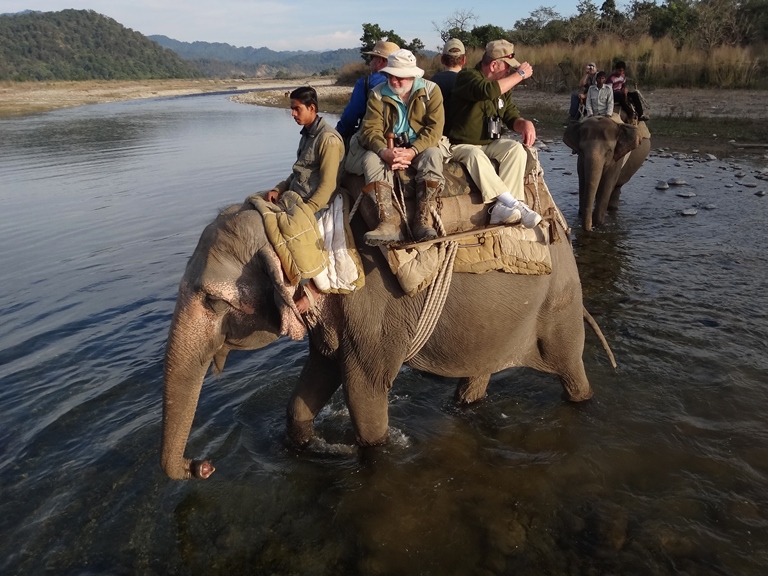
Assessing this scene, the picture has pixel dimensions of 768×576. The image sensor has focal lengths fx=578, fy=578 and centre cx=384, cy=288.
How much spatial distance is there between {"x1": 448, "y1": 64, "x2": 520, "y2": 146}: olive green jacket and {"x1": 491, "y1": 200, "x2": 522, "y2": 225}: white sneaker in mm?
682

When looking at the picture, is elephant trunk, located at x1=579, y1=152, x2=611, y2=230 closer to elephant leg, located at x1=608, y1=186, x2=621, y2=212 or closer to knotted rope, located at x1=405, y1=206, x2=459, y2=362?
elephant leg, located at x1=608, y1=186, x2=621, y2=212

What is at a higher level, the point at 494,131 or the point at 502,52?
the point at 502,52

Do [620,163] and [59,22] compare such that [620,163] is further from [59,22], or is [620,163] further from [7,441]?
[59,22]

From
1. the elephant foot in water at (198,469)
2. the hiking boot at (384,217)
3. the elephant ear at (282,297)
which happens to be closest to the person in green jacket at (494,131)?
the hiking boot at (384,217)

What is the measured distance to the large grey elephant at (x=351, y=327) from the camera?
3258mm

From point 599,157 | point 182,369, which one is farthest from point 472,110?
point 599,157

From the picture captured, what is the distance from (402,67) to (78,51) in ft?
530

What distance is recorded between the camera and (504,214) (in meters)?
3.78

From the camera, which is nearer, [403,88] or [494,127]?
[403,88]

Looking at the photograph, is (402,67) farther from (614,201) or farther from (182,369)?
(614,201)

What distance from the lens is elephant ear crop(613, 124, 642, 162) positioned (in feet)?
32.3

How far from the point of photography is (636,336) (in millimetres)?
6270

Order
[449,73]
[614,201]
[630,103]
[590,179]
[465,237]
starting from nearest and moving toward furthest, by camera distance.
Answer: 1. [465,237]
2. [449,73]
3. [590,179]
4. [614,201]
5. [630,103]

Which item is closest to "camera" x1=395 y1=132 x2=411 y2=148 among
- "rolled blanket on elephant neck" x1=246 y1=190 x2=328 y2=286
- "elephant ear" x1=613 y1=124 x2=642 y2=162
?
"rolled blanket on elephant neck" x1=246 y1=190 x2=328 y2=286
